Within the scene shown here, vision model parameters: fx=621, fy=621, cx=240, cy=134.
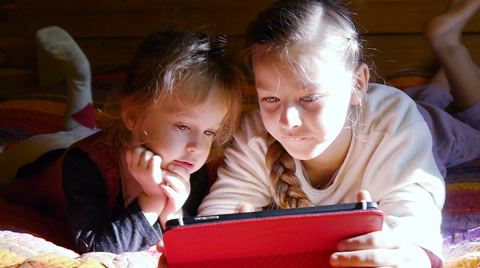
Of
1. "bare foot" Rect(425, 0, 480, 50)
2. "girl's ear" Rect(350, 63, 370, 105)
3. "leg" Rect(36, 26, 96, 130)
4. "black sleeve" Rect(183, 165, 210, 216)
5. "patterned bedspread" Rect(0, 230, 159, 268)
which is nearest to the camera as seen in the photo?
"patterned bedspread" Rect(0, 230, 159, 268)

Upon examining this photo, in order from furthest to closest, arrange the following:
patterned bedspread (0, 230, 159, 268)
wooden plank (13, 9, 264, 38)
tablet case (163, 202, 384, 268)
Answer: wooden plank (13, 9, 264, 38) < patterned bedspread (0, 230, 159, 268) < tablet case (163, 202, 384, 268)

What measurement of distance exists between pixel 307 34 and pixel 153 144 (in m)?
0.34

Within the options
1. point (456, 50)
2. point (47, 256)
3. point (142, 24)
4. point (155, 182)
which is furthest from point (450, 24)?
point (142, 24)

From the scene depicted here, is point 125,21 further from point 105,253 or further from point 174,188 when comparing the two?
point 105,253

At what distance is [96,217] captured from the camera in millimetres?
1132

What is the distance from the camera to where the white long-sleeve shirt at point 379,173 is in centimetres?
101

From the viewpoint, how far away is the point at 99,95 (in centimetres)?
201

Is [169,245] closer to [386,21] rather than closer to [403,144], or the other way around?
[403,144]

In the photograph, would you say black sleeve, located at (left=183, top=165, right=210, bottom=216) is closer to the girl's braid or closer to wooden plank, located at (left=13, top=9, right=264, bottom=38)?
the girl's braid

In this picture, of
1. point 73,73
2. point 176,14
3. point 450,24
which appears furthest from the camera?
point 176,14

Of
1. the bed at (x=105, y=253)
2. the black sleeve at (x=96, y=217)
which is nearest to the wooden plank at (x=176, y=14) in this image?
the bed at (x=105, y=253)

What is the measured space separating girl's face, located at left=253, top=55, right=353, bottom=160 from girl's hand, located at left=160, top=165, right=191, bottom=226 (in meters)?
0.19

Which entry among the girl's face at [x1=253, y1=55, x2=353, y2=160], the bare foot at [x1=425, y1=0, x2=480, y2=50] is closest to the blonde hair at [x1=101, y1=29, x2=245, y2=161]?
the girl's face at [x1=253, y1=55, x2=353, y2=160]

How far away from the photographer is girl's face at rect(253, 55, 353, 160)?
98 cm
